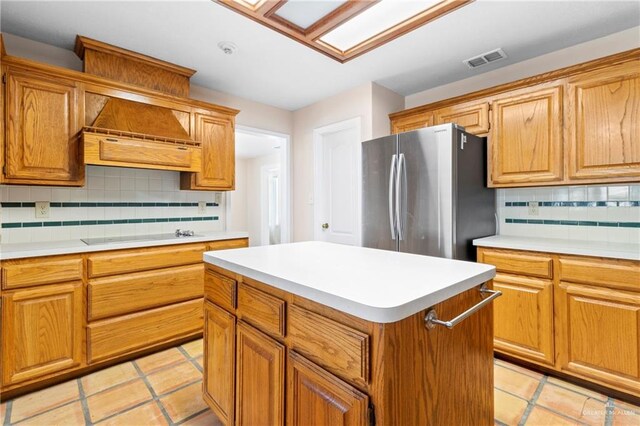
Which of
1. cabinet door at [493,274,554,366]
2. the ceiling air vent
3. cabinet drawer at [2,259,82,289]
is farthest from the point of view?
the ceiling air vent

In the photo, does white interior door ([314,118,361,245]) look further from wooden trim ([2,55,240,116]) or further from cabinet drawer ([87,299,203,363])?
cabinet drawer ([87,299,203,363])

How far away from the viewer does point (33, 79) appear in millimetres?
2090

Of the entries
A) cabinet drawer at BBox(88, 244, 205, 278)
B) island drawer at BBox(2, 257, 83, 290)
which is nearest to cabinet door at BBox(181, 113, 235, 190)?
cabinet drawer at BBox(88, 244, 205, 278)

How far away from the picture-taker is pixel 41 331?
1.96 meters

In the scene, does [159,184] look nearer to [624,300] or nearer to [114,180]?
[114,180]

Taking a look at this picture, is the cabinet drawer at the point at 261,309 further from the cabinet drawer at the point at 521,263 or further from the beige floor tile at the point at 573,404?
the cabinet drawer at the point at 521,263

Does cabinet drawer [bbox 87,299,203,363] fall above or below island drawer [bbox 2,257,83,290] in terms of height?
below

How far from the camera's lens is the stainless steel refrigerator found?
91.7 inches

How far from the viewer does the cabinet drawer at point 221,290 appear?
4.54ft

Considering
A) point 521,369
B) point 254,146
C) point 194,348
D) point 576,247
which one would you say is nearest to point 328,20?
point 576,247

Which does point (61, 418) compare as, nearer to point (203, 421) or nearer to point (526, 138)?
point (203, 421)

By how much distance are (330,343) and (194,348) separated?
2064 mm

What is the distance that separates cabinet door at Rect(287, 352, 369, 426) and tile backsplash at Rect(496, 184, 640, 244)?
2.51m

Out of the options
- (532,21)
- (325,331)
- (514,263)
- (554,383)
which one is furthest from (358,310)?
(532,21)
